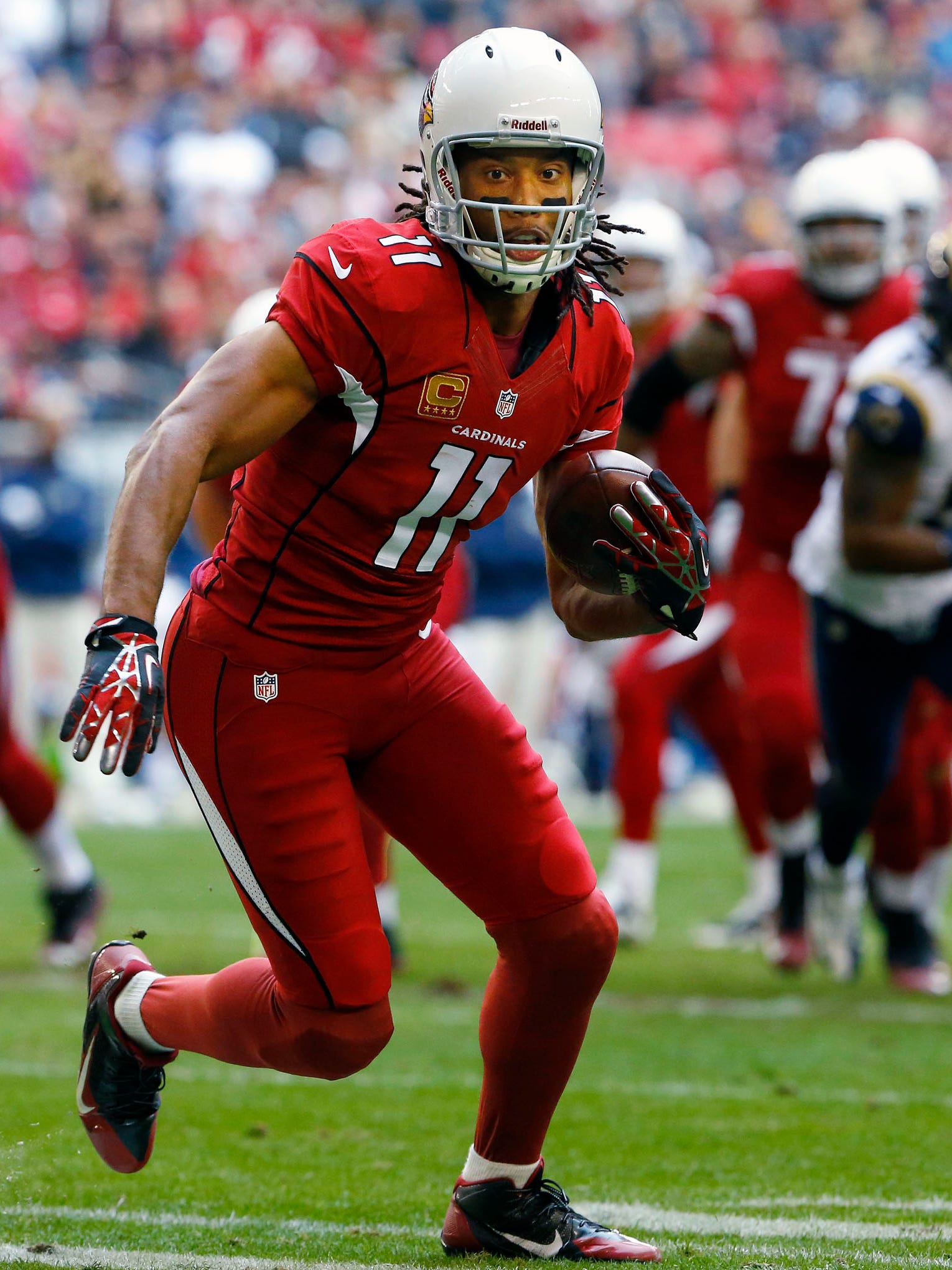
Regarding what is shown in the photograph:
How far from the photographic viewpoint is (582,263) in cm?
319

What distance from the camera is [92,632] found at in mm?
2516

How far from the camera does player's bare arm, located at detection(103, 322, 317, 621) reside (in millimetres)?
2602

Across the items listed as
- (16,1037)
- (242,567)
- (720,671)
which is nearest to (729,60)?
(720,671)

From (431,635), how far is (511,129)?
0.83 metres

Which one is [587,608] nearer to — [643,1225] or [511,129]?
[511,129]

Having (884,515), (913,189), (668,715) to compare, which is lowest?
(668,715)

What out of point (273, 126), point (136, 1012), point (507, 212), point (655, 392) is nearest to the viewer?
point (507, 212)

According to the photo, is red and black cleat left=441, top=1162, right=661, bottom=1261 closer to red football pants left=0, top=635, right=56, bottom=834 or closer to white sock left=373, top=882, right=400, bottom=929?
white sock left=373, top=882, right=400, bottom=929

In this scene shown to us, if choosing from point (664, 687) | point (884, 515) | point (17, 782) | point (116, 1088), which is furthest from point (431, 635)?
point (664, 687)

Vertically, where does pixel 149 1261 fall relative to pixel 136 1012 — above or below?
below

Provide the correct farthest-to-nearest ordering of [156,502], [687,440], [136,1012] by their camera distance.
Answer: [687,440] < [136,1012] < [156,502]

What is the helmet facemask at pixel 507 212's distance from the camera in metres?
2.87

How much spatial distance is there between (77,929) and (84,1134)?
2176 mm

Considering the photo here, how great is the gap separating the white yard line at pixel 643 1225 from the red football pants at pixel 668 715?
3.23 meters
